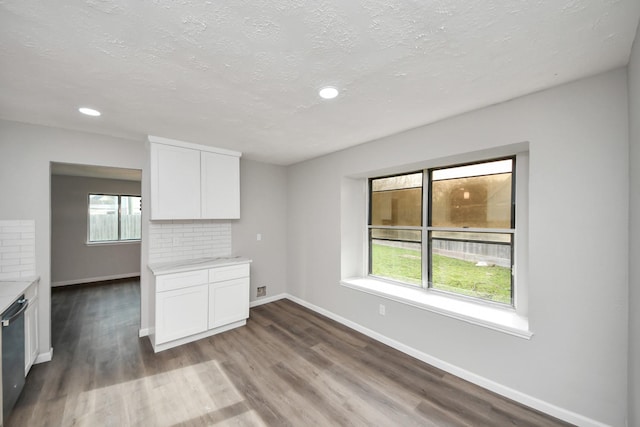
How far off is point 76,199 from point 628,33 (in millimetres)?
8102

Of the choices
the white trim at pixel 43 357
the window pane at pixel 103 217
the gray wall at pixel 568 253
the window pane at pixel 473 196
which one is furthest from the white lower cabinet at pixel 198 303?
the window pane at pixel 103 217

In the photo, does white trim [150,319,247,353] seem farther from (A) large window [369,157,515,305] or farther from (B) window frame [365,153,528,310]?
(A) large window [369,157,515,305]

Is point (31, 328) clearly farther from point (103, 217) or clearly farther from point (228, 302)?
point (103, 217)

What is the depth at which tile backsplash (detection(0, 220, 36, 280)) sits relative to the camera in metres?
2.43

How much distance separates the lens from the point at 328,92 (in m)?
1.91

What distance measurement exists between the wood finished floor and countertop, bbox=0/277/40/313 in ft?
2.75

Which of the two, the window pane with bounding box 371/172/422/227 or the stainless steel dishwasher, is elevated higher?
the window pane with bounding box 371/172/422/227

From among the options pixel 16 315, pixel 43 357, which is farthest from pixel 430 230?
pixel 43 357

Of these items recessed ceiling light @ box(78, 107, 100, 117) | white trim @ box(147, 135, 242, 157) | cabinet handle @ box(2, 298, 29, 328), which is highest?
recessed ceiling light @ box(78, 107, 100, 117)

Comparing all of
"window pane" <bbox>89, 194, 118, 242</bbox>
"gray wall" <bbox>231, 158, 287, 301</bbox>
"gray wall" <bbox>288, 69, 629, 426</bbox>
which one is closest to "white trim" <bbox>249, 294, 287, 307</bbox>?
"gray wall" <bbox>231, 158, 287, 301</bbox>

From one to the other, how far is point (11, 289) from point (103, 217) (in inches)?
178

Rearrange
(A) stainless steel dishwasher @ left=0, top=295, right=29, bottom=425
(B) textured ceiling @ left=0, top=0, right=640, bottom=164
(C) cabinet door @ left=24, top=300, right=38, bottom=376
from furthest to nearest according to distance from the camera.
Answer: (C) cabinet door @ left=24, top=300, right=38, bottom=376 → (A) stainless steel dishwasher @ left=0, top=295, right=29, bottom=425 → (B) textured ceiling @ left=0, top=0, right=640, bottom=164

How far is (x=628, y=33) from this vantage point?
131cm

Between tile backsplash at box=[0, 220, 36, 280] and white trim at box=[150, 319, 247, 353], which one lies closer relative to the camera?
tile backsplash at box=[0, 220, 36, 280]
